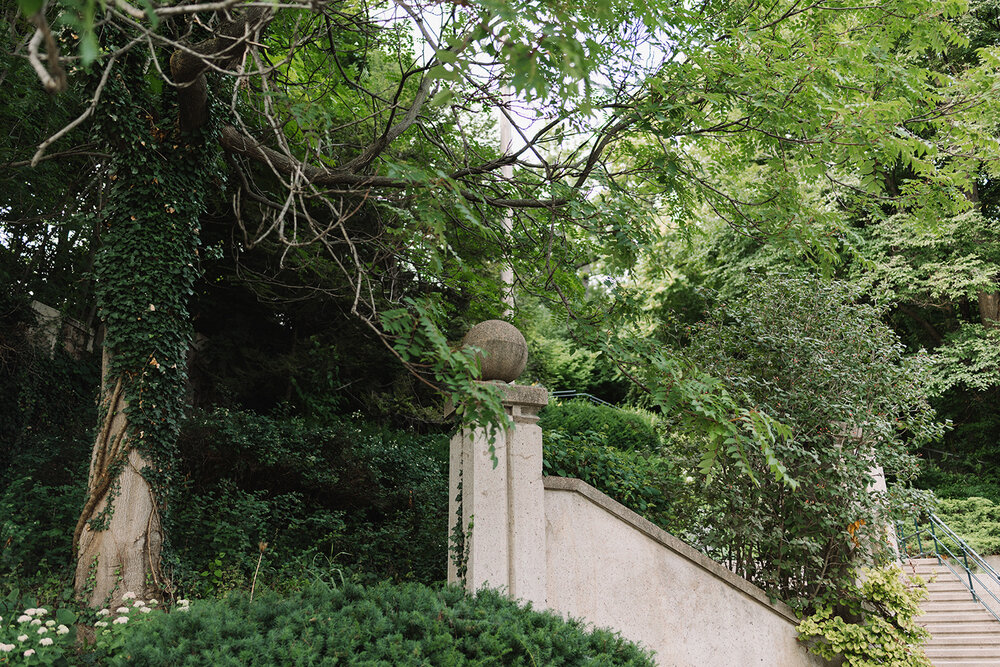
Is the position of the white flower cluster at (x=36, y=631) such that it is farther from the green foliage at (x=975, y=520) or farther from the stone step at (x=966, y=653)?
the green foliage at (x=975, y=520)

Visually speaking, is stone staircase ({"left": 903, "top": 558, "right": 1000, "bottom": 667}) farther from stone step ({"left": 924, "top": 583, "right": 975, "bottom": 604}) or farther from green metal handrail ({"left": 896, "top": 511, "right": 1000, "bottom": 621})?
green metal handrail ({"left": 896, "top": 511, "right": 1000, "bottom": 621})

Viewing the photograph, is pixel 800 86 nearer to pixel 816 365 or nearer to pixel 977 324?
pixel 816 365

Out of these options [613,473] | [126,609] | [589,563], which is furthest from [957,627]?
[126,609]

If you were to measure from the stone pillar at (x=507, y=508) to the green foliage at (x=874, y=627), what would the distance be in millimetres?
2862

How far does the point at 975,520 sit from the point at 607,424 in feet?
26.8

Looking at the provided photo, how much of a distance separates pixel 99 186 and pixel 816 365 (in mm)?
8228

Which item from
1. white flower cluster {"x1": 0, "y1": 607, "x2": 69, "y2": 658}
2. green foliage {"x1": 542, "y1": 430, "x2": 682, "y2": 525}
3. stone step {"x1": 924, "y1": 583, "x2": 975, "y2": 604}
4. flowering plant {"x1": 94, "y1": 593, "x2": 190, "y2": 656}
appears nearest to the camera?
white flower cluster {"x1": 0, "y1": 607, "x2": 69, "y2": 658}

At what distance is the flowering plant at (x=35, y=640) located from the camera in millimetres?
3736

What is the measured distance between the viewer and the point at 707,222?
1761 cm

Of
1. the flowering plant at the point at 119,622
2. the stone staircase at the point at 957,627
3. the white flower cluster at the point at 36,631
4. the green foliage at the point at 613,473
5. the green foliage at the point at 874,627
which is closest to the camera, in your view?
the white flower cluster at the point at 36,631

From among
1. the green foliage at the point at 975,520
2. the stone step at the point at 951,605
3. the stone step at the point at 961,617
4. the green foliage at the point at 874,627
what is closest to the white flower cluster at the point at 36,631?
the green foliage at the point at 874,627

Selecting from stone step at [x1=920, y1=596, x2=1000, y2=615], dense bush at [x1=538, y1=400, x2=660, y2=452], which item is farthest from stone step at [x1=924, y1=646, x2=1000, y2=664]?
dense bush at [x1=538, y1=400, x2=660, y2=452]

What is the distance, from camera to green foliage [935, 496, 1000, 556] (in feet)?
42.0

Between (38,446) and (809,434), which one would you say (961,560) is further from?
(38,446)
